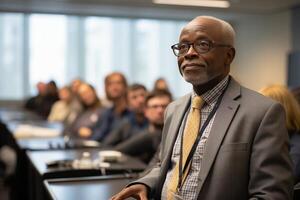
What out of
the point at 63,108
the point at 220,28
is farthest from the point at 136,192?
the point at 63,108

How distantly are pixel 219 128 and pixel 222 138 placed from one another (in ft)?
0.14

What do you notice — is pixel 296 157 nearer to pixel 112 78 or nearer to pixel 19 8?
pixel 112 78

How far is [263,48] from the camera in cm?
957

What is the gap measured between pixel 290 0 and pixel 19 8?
529cm

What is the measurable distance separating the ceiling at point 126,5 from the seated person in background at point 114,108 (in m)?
3.65

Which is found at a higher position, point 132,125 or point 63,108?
point 132,125

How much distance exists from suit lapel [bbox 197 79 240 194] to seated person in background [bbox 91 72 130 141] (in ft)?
8.45

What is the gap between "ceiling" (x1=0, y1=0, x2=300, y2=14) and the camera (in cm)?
780

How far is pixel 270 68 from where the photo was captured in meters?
9.35

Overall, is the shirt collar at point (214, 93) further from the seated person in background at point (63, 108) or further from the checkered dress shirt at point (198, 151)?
the seated person in background at point (63, 108)

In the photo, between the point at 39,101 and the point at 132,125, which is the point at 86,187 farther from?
the point at 39,101

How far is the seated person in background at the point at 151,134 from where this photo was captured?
3288mm

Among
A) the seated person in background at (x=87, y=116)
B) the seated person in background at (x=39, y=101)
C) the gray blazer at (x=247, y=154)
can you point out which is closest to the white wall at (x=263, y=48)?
the seated person in background at (x=39, y=101)

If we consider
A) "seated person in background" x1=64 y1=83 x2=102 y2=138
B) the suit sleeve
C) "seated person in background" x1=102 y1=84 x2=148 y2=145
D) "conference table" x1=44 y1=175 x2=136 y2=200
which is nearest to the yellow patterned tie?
the suit sleeve
